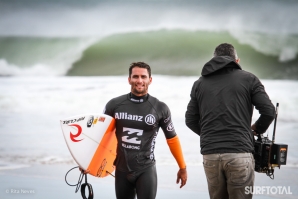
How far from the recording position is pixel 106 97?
7.08 m

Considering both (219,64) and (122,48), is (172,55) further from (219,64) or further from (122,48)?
(219,64)

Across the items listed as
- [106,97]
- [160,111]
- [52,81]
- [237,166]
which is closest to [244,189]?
[237,166]

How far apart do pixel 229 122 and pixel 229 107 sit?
0.21ft

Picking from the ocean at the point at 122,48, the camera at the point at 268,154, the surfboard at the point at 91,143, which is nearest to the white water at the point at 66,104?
the ocean at the point at 122,48

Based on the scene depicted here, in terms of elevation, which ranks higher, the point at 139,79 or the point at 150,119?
the point at 139,79

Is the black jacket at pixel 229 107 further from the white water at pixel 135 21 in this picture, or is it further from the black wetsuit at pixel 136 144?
the white water at pixel 135 21

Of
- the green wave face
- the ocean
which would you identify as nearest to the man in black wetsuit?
the ocean

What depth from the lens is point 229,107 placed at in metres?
2.10

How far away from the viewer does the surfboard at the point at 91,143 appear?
258 centimetres

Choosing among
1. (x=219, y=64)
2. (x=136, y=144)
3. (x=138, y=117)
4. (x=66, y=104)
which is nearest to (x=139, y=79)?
(x=138, y=117)

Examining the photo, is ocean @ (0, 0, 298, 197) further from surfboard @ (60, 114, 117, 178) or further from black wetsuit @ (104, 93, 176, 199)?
black wetsuit @ (104, 93, 176, 199)

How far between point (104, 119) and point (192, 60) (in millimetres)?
4870

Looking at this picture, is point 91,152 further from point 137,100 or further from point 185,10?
point 185,10

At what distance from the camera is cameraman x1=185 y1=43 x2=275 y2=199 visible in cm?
207
